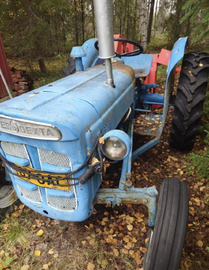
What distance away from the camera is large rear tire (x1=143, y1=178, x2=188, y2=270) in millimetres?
1354

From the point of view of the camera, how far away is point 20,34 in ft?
21.4

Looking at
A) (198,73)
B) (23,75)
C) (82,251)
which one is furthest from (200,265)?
(23,75)

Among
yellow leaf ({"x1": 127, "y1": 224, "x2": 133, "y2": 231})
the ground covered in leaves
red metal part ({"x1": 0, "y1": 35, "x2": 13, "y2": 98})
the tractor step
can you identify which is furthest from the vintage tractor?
red metal part ({"x1": 0, "y1": 35, "x2": 13, "y2": 98})

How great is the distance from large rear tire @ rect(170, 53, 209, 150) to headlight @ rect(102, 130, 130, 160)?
4.96 feet

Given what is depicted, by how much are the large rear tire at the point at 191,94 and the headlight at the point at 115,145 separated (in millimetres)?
1513

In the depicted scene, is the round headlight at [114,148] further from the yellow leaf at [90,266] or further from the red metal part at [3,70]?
the red metal part at [3,70]

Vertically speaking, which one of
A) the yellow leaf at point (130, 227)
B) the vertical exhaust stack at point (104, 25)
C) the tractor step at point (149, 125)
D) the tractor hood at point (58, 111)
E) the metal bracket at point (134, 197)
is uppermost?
the vertical exhaust stack at point (104, 25)

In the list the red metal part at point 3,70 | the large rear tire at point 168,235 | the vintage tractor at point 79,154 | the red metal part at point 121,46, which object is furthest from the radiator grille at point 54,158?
the red metal part at point 3,70

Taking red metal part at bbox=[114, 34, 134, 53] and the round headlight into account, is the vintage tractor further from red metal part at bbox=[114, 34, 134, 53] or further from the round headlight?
red metal part at bbox=[114, 34, 134, 53]

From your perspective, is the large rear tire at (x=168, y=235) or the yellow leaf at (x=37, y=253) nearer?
the large rear tire at (x=168, y=235)

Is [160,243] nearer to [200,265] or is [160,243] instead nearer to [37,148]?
[200,265]

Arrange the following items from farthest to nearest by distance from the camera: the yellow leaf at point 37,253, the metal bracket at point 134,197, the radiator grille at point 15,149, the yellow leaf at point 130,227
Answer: the yellow leaf at point 130,227, the yellow leaf at point 37,253, the metal bracket at point 134,197, the radiator grille at point 15,149

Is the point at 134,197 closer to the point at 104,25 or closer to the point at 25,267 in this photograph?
the point at 25,267

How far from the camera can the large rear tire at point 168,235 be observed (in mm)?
1354
